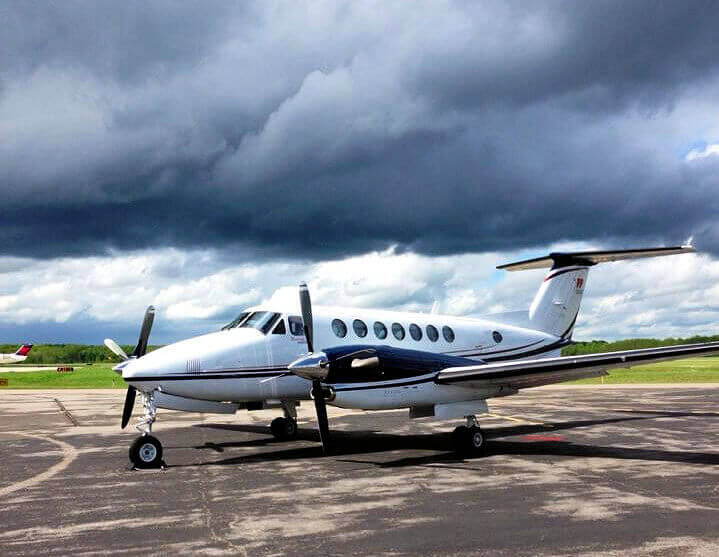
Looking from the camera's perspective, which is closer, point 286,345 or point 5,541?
point 5,541

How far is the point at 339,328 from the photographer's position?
52.7 feet

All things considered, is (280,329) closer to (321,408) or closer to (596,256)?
(321,408)

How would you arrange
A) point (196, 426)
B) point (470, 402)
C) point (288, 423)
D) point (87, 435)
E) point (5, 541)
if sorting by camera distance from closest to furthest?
point (5, 541) → point (470, 402) → point (288, 423) → point (87, 435) → point (196, 426)

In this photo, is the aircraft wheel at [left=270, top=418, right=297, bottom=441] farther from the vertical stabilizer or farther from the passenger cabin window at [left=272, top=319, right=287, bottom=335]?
the vertical stabilizer

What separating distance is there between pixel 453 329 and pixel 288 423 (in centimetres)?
532

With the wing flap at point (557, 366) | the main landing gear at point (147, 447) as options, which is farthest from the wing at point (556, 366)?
→ the main landing gear at point (147, 447)

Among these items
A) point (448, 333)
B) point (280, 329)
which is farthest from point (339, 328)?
point (448, 333)

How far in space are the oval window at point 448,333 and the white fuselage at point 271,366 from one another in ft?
0.43

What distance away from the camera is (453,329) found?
61.0ft

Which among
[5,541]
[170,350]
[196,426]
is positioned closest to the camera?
[5,541]

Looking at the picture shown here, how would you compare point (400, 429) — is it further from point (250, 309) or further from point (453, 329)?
point (250, 309)

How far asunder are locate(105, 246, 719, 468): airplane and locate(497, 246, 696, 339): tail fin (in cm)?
556

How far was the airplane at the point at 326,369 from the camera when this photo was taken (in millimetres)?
13539

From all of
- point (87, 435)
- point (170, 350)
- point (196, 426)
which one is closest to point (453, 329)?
point (170, 350)
